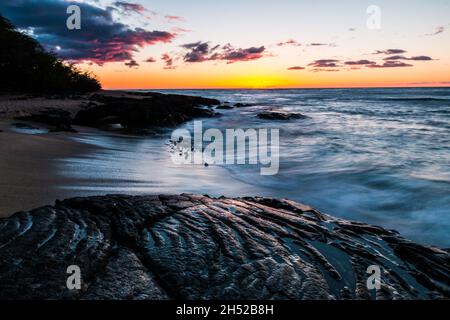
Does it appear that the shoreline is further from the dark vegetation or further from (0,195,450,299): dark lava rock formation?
the dark vegetation

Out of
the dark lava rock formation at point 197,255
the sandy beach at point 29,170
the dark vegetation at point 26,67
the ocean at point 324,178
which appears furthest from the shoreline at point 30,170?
the dark vegetation at point 26,67

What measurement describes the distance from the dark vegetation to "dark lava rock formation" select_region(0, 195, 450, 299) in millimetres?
22923

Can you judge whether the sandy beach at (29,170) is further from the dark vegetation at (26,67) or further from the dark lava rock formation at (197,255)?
the dark vegetation at (26,67)

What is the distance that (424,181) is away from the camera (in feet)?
21.6

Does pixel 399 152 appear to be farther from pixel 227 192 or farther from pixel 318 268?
pixel 318 268

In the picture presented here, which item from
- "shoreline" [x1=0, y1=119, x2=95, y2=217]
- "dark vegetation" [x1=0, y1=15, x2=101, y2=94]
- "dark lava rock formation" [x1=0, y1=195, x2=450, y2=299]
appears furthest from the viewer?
"dark vegetation" [x1=0, y1=15, x2=101, y2=94]

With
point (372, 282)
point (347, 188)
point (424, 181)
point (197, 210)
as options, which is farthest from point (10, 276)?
point (424, 181)

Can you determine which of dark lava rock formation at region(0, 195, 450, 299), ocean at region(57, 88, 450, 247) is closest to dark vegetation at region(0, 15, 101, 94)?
ocean at region(57, 88, 450, 247)

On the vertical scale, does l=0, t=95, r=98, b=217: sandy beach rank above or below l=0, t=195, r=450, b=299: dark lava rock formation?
above

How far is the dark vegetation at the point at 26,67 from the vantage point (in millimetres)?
A: 21062

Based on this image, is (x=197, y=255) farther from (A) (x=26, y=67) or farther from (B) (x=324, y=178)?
(A) (x=26, y=67)

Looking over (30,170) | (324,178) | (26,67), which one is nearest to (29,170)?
(30,170)

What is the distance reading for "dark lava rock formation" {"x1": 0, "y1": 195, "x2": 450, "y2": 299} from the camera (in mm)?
1825

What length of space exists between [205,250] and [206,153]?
787 centimetres
